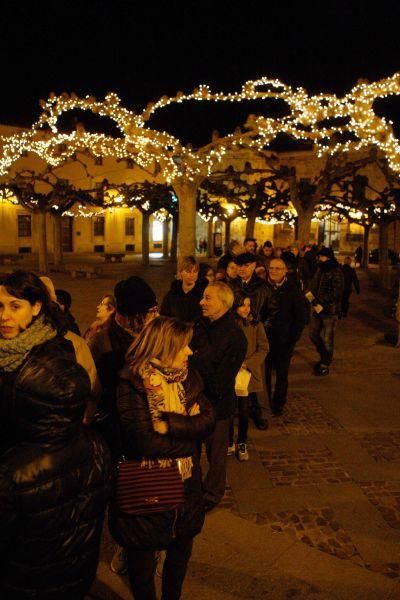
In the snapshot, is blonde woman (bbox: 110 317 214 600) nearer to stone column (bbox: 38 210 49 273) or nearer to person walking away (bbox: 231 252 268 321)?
person walking away (bbox: 231 252 268 321)

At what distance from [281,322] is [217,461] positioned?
2.61 m

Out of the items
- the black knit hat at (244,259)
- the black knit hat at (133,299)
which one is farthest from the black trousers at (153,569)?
the black knit hat at (244,259)

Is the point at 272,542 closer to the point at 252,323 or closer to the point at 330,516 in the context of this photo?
the point at 330,516

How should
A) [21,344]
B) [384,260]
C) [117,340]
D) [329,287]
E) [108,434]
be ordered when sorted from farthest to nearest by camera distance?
[384,260] < [329,287] < [117,340] < [108,434] < [21,344]

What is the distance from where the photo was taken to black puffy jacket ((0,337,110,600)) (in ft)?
6.57

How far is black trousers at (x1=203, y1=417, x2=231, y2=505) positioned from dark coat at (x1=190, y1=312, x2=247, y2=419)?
11cm

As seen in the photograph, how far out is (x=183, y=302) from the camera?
618cm

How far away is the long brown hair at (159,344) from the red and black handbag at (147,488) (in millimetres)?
495

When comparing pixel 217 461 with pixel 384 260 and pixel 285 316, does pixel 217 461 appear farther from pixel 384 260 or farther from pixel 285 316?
pixel 384 260

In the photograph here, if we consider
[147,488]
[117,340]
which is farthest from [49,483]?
[117,340]

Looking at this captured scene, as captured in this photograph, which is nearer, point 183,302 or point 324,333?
point 183,302

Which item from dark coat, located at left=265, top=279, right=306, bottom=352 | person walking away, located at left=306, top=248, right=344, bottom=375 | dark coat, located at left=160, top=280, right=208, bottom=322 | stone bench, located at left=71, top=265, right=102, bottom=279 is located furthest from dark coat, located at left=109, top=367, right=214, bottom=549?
stone bench, located at left=71, top=265, right=102, bottom=279

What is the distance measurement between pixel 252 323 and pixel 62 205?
2194 centimetres

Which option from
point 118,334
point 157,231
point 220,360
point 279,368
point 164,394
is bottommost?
point 279,368
